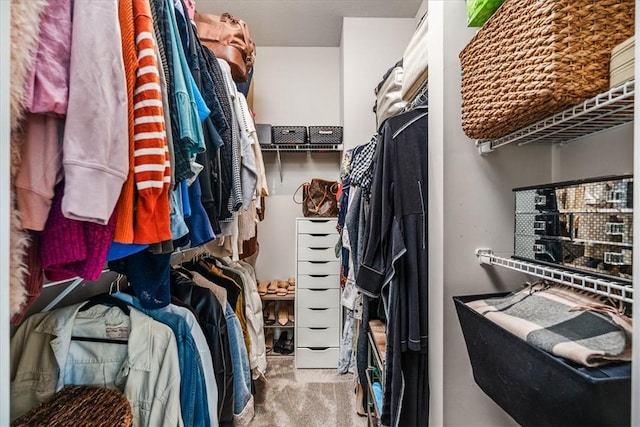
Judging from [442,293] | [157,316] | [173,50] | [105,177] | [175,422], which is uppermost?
[173,50]

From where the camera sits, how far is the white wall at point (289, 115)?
287 centimetres

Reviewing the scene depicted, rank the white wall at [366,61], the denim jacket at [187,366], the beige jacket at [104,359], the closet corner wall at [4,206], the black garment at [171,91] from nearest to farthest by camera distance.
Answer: the closet corner wall at [4,206] → the black garment at [171,91] → the beige jacket at [104,359] → the denim jacket at [187,366] → the white wall at [366,61]

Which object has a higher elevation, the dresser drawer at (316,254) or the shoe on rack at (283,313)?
the dresser drawer at (316,254)

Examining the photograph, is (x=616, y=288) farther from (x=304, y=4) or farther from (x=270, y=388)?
(x=304, y=4)

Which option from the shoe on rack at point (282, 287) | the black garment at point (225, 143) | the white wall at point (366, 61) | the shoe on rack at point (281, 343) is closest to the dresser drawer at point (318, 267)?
the shoe on rack at point (282, 287)

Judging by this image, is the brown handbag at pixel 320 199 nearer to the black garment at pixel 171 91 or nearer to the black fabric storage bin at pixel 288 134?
the black fabric storage bin at pixel 288 134

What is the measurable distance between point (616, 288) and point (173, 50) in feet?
3.32

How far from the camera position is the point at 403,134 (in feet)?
3.33

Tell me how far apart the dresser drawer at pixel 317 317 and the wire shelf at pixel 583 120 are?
5.96ft

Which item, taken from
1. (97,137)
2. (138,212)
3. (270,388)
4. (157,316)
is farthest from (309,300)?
(97,137)

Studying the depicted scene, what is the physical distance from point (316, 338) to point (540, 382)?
2.02m

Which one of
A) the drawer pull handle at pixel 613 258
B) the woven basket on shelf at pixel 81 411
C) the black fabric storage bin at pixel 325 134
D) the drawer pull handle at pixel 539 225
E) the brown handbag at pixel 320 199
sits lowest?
the woven basket on shelf at pixel 81 411

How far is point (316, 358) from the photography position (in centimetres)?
237

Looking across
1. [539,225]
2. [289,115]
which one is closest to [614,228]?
[539,225]
